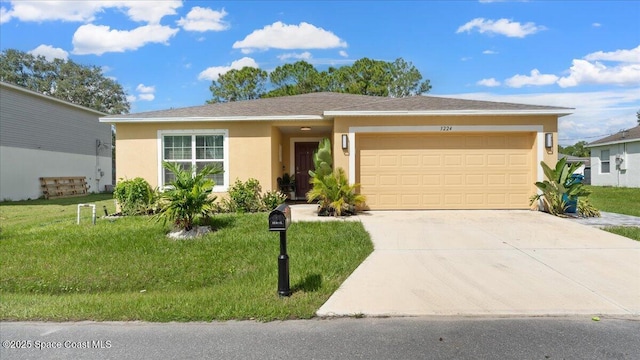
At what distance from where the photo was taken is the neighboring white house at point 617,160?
22.0 m

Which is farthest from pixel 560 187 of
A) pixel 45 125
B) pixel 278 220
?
pixel 45 125

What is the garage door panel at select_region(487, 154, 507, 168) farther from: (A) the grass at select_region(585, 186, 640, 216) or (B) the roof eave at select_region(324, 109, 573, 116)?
(A) the grass at select_region(585, 186, 640, 216)

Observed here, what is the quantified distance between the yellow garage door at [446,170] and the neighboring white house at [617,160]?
51.6 ft

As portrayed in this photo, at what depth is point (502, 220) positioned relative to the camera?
378 inches

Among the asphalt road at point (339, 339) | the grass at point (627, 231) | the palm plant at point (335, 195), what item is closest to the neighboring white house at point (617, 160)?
the grass at point (627, 231)

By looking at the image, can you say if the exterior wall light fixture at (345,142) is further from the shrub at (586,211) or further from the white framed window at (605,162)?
the white framed window at (605,162)

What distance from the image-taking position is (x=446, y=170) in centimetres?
1124

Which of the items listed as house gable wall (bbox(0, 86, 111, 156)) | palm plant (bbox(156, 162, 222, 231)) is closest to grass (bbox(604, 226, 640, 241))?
palm plant (bbox(156, 162, 222, 231))

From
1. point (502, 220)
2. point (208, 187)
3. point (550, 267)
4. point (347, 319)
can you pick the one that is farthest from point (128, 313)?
point (502, 220)

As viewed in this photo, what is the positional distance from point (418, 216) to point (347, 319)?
6.48m

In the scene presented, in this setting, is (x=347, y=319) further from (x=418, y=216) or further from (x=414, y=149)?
(x=414, y=149)

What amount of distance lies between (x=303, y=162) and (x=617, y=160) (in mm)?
20267

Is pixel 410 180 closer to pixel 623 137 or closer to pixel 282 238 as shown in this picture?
pixel 282 238

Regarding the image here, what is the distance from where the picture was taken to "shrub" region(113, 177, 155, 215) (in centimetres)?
1106
